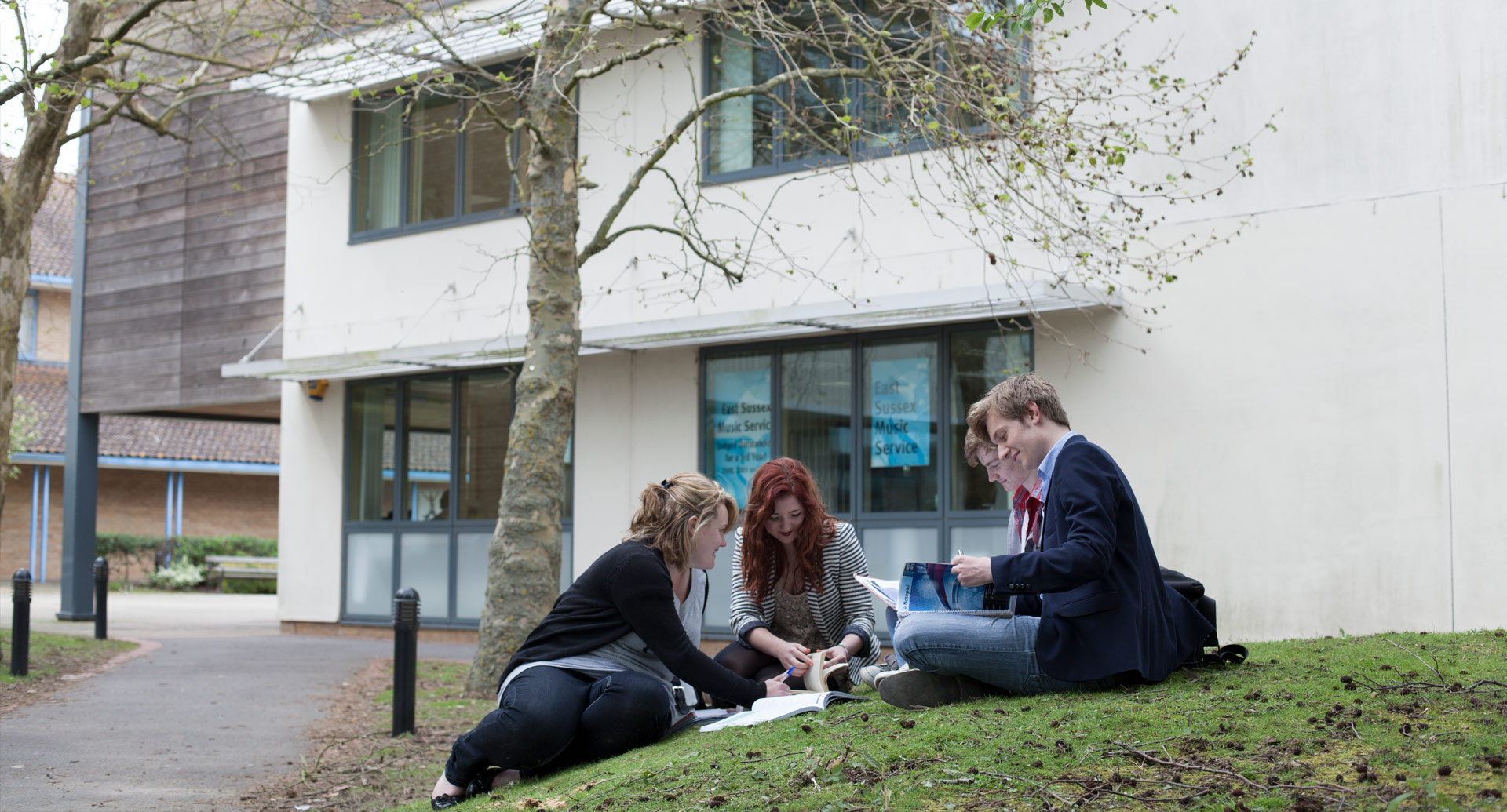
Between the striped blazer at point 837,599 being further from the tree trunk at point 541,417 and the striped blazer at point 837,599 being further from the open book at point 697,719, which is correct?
the tree trunk at point 541,417

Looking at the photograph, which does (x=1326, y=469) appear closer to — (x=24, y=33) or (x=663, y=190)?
(x=663, y=190)

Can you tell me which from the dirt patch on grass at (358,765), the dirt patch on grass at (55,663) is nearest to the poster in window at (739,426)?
the dirt patch on grass at (358,765)

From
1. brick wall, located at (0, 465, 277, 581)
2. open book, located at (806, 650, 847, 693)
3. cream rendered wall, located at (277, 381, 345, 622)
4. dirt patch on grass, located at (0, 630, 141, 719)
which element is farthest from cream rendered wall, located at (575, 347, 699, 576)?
brick wall, located at (0, 465, 277, 581)

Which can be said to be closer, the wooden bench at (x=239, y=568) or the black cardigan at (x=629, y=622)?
the black cardigan at (x=629, y=622)

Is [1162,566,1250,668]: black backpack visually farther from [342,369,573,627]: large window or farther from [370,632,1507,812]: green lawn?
[342,369,573,627]: large window

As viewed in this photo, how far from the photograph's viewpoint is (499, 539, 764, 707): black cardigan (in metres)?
5.16

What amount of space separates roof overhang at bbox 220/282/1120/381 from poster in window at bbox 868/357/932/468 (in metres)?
0.46

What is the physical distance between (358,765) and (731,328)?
6.06 meters

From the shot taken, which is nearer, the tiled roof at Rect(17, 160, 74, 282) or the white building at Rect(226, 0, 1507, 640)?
the white building at Rect(226, 0, 1507, 640)

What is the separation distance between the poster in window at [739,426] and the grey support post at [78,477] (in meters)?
10.6

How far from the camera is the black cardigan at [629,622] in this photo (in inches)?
203

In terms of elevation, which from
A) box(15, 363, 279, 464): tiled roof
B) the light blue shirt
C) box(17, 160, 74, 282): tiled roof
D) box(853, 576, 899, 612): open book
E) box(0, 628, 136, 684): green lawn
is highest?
box(17, 160, 74, 282): tiled roof

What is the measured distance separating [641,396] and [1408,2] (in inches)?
309

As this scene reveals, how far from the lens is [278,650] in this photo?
46.7 ft
